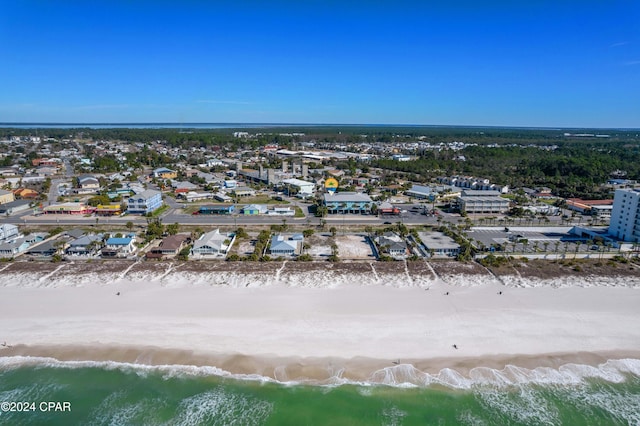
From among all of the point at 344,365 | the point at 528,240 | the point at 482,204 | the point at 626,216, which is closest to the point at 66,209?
the point at 344,365

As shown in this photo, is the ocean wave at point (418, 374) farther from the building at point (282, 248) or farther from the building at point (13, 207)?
the building at point (13, 207)

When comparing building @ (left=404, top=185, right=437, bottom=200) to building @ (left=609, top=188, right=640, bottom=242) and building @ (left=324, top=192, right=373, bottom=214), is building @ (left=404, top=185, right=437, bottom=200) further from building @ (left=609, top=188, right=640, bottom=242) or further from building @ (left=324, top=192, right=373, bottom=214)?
building @ (left=609, top=188, right=640, bottom=242)

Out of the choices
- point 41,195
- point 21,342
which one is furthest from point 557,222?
point 41,195

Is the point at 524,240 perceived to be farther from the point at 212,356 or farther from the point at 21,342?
the point at 21,342

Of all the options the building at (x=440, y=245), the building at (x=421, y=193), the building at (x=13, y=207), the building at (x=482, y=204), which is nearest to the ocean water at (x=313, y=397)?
the building at (x=440, y=245)

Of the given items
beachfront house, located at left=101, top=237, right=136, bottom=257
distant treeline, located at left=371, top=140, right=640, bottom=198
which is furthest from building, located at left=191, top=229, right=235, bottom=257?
Answer: distant treeline, located at left=371, top=140, right=640, bottom=198

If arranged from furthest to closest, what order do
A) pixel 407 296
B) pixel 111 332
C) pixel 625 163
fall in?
1. pixel 625 163
2. pixel 407 296
3. pixel 111 332
